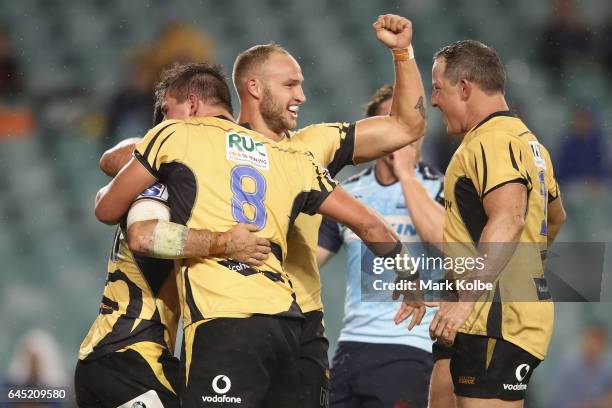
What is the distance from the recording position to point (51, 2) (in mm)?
10414

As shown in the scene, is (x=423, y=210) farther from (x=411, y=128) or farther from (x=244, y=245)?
(x=244, y=245)

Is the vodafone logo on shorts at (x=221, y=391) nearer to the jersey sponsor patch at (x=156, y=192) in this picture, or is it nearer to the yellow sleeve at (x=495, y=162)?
the jersey sponsor patch at (x=156, y=192)

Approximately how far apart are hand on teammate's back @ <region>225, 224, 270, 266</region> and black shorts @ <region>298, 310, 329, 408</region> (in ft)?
2.22

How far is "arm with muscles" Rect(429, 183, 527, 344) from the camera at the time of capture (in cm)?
381

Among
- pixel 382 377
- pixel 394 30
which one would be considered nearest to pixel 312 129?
pixel 394 30

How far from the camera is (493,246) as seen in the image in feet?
12.5

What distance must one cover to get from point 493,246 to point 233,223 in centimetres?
103

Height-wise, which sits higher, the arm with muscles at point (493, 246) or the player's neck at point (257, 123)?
the player's neck at point (257, 123)

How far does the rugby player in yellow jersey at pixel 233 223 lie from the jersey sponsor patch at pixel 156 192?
0.03 meters

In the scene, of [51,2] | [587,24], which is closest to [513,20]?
[587,24]

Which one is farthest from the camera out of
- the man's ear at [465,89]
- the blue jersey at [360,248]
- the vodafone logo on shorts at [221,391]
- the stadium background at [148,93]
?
the stadium background at [148,93]

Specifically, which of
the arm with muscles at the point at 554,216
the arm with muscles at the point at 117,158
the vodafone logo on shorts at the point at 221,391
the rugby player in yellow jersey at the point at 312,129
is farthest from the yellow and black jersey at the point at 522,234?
the arm with muscles at the point at 117,158

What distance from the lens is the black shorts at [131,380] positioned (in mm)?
3918

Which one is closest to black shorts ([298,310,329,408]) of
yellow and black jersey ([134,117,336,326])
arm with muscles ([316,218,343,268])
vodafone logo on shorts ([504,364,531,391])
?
yellow and black jersey ([134,117,336,326])
